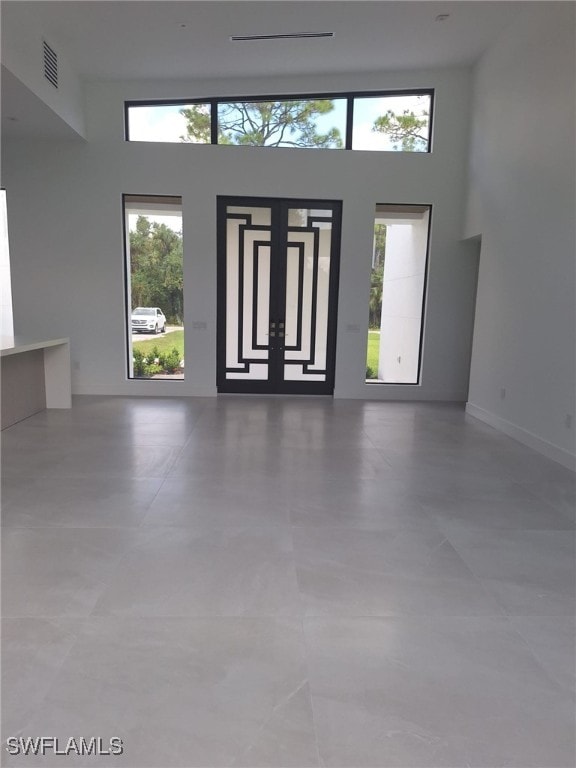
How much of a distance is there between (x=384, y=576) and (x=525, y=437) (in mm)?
3262

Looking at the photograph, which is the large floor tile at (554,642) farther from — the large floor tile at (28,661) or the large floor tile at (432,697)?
the large floor tile at (28,661)

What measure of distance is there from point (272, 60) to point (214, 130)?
1.24m

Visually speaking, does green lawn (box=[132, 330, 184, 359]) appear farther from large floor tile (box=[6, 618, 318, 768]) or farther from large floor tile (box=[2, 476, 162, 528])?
large floor tile (box=[6, 618, 318, 768])

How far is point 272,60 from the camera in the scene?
227 inches

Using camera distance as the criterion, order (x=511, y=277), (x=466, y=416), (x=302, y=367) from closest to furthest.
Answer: (x=511, y=277) < (x=466, y=416) < (x=302, y=367)

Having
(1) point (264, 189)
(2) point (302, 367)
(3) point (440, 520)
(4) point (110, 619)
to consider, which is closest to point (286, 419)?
(2) point (302, 367)

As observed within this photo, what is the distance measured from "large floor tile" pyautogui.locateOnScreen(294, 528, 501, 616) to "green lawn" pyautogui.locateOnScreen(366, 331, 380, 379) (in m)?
4.44

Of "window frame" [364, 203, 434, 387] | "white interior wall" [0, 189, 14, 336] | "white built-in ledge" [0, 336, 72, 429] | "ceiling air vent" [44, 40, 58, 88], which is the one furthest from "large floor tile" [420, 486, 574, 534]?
"white interior wall" [0, 189, 14, 336]

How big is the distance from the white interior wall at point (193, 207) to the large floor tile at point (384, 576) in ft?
14.5

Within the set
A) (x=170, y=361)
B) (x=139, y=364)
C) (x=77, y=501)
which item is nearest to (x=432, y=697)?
(x=77, y=501)

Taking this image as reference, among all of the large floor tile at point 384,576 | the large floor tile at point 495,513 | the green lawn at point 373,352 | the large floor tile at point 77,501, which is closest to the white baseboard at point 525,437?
the large floor tile at point 495,513

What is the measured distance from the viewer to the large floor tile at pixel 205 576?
207 cm

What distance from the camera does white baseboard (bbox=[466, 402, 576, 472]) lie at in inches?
166

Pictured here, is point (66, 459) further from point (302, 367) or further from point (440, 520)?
point (302, 367)
